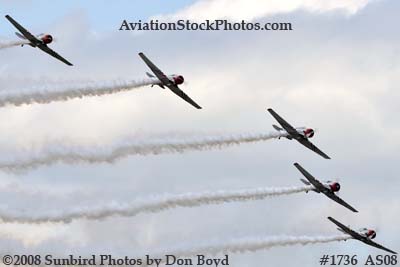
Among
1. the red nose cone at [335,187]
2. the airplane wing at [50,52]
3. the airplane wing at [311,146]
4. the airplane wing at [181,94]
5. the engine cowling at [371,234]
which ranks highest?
the airplane wing at [50,52]

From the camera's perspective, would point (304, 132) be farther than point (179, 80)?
Yes

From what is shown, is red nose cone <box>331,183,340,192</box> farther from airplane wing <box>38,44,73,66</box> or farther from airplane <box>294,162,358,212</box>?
airplane wing <box>38,44,73,66</box>

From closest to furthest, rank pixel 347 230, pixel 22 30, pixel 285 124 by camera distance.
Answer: pixel 22 30 → pixel 285 124 → pixel 347 230

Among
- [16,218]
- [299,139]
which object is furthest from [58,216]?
[299,139]

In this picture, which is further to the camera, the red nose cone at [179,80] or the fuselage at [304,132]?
the fuselage at [304,132]

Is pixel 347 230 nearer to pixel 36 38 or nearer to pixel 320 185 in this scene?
pixel 320 185

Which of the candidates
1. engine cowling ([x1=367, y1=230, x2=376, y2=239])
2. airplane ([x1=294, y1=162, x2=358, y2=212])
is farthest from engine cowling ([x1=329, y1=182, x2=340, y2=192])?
engine cowling ([x1=367, y1=230, x2=376, y2=239])

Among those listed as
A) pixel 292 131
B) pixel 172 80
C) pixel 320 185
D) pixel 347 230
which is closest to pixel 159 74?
pixel 172 80

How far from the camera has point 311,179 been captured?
95000 mm

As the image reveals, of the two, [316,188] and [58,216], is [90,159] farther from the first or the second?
[316,188]

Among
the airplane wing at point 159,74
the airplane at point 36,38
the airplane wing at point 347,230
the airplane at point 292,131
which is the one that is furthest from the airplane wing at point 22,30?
the airplane wing at point 347,230

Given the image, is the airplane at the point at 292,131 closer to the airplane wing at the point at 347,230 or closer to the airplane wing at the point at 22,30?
the airplane wing at the point at 347,230

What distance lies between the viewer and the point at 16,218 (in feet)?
270

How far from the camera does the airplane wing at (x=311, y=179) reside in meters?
95.0
